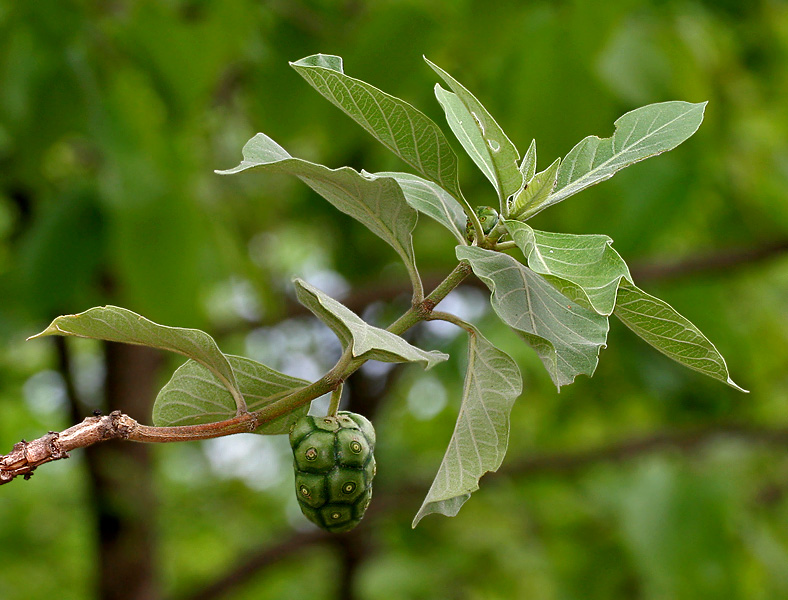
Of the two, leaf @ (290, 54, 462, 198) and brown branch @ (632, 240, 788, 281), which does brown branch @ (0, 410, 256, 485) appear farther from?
brown branch @ (632, 240, 788, 281)

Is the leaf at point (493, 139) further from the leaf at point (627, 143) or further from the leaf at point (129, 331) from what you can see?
the leaf at point (129, 331)

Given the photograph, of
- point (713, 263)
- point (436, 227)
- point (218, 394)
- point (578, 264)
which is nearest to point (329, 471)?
point (218, 394)

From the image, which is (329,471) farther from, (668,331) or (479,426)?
(668,331)

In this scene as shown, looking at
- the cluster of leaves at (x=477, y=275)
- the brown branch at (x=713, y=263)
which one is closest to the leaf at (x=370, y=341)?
the cluster of leaves at (x=477, y=275)

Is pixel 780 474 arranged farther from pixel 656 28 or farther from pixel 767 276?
pixel 656 28

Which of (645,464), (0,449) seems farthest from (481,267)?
(0,449)

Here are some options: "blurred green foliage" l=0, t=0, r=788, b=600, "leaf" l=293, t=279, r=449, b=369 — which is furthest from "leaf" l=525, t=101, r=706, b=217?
"blurred green foliage" l=0, t=0, r=788, b=600
